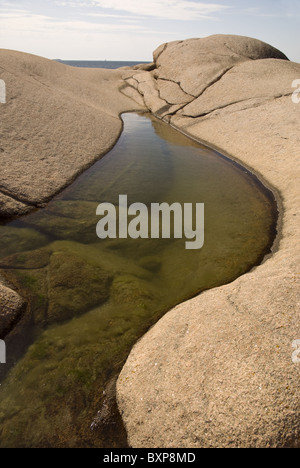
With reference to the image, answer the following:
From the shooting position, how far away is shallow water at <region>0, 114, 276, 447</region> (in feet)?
9.71

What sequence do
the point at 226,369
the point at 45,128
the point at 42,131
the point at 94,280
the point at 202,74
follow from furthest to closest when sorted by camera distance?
1. the point at 202,74
2. the point at 45,128
3. the point at 42,131
4. the point at 94,280
5. the point at 226,369

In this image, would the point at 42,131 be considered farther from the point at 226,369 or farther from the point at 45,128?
the point at 226,369

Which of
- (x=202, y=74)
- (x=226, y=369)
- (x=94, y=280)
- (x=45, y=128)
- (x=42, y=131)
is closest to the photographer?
(x=226, y=369)

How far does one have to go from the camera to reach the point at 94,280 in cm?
460

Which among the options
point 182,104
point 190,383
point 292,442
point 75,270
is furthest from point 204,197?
Answer: point 182,104

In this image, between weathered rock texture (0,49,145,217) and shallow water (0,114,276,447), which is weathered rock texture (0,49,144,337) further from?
shallow water (0,114,276,447)

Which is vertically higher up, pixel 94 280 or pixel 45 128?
pixel 45 128

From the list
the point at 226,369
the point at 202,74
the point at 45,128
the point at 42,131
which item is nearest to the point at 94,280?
the point at 226,369

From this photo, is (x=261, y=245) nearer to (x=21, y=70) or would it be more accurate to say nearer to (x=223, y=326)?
(x=223, y=326)

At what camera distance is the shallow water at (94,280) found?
2.96m

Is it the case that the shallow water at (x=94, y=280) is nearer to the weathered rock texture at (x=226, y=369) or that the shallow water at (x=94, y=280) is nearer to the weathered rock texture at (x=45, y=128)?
the weathered rock texture at (x=226, y=369)

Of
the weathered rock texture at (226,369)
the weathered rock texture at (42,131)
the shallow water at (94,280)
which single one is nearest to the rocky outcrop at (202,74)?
the weathered rock texture at (42,131)

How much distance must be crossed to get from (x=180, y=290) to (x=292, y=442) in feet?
7.89

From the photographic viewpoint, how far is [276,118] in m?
9.71
